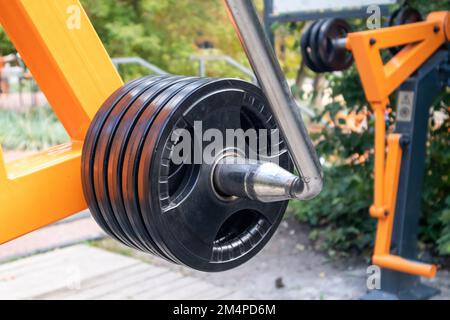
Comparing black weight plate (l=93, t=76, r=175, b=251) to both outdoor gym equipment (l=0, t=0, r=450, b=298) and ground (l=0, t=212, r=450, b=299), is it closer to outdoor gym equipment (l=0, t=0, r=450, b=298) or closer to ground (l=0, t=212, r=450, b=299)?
outdoor gym equipment (l=0, t=0, r=450, b=298)

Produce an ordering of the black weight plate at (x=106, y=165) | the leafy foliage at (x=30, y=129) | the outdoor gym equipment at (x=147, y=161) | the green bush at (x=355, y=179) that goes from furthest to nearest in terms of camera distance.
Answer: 1. the leafy foliage at (x=30, y=129)
2. the green bush at (x=355, y=179)
3. the black weight plate at (x=106, y=165)
4. the outdoor gym equipment at (x=147, y=161)

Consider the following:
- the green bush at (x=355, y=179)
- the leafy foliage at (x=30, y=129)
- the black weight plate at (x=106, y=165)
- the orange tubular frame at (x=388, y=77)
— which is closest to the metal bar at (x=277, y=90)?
the black weight plate at (x=106, y=165)

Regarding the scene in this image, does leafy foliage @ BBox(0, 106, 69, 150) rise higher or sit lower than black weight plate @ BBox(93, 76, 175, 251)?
lower

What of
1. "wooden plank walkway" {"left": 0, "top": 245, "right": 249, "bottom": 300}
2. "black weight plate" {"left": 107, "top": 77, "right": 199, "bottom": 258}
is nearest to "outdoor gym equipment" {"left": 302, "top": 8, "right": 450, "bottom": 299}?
"wooden plank walkway" {"left": 0, "top": 245, "right": 249, "bottom": 300}

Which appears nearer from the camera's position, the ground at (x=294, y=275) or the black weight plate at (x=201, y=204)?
the black weight plate at (x=201, y=204)

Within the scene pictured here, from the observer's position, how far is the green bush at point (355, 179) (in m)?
4.18

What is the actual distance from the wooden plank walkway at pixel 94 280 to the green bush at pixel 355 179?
120 centimetres

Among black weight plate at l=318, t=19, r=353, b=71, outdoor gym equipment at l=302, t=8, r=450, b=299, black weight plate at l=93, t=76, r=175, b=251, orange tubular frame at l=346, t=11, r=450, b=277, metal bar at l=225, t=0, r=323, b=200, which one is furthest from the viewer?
black weight plate at l=318, t=19, r=353, b=71

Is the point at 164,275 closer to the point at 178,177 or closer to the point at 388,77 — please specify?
the point at 388,77

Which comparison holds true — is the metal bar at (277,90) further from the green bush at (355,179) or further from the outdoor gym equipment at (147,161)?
the green bush at (355,179)

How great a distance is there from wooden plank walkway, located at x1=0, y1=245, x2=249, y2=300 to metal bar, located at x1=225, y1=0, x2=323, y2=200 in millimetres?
2885

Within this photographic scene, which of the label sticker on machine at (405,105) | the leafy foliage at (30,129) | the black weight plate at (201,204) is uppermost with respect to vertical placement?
the black weight plate at (201,204)

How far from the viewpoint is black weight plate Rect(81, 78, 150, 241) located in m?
1.08
